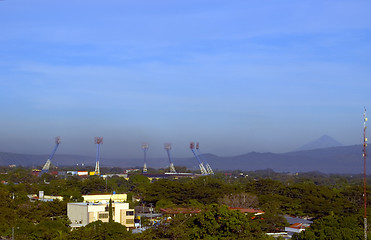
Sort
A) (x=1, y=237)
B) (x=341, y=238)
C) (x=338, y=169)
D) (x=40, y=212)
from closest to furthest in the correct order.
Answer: (x=341, y=238) → (x=1, y=237) → (x=40, y=212) → (x=338, y=169)

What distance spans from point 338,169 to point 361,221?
11267 cm

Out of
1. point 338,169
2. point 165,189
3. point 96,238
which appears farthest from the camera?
point 338,169

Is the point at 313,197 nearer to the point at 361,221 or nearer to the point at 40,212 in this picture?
the point at 361,221

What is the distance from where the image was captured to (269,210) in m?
42.1

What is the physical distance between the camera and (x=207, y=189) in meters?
60.3

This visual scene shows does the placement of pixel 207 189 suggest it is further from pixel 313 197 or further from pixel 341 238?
pixel 341 238

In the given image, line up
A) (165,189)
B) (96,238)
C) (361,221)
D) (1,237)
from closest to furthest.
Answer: (96,238) < (1,237) < (361,221) < (165,189)

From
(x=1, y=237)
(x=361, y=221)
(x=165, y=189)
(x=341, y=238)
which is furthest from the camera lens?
(x=165, y=189)

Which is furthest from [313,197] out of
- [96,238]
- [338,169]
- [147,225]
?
[338,169]

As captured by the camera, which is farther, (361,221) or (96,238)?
(361,221)

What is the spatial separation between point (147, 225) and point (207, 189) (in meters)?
25.4

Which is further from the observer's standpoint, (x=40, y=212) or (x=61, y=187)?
(x=61, y=187)

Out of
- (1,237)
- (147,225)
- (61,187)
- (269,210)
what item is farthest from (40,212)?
(61,187)

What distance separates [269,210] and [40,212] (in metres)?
15.6
